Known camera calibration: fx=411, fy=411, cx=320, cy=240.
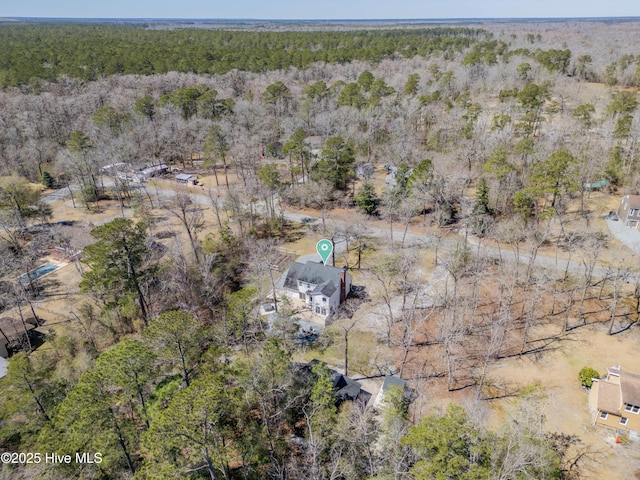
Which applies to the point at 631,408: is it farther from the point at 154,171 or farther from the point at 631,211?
the point at 154,171

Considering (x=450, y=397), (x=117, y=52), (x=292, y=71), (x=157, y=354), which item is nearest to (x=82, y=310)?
(x=157, y=354)

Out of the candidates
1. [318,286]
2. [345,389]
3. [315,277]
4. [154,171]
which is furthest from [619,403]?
[154,171]

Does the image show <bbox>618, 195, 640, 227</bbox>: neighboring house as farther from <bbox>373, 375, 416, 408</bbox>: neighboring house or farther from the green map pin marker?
<bbox>373, 375, 416, 408</bbox>: neighboring house

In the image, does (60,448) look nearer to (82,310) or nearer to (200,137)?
(82,310)

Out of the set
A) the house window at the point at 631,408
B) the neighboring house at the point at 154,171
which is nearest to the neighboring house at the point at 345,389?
the house window at the point at 631,408

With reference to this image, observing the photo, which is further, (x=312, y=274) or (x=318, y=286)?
(x=312, y=274)

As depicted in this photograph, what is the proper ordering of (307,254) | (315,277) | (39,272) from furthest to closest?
(307,254) → (39,272) → (315,277)
